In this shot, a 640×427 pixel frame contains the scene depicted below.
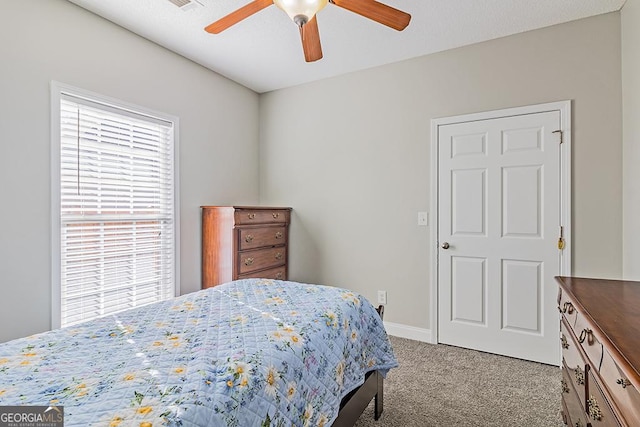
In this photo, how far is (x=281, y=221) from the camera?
3.70m

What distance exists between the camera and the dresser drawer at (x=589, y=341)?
1.12 metres

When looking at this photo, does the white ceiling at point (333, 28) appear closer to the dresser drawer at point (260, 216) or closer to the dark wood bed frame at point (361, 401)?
the dresser drawer at point (260, 216)

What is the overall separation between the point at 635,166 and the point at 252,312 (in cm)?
259

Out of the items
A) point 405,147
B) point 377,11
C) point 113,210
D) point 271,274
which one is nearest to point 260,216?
point 271,274

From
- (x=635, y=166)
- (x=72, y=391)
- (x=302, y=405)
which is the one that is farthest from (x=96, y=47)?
(x=635, y=166)

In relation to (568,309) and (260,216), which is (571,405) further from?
(260,216)

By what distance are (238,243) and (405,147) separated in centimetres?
183

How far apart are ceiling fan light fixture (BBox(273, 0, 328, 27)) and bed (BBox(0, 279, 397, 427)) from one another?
54.2 inches

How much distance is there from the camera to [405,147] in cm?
320

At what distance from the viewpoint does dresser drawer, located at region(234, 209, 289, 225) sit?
3096 mm

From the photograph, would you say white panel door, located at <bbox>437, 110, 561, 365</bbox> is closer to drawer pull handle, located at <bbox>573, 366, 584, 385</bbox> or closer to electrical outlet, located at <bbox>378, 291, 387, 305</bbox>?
electrical outlet, located at <bbox>378, 291, 387, 305</bbox>

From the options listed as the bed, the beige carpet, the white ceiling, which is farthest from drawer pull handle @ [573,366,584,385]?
the white ceiling

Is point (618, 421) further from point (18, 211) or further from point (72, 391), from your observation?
point (18, 211)

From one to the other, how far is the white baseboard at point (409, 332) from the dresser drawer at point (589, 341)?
1.80 m
